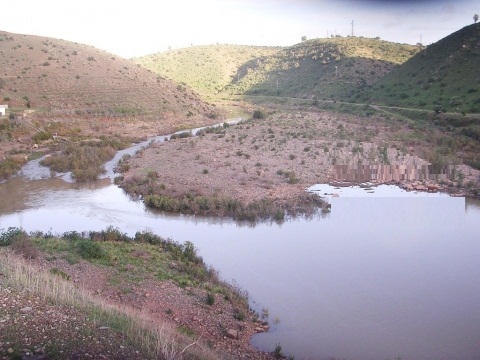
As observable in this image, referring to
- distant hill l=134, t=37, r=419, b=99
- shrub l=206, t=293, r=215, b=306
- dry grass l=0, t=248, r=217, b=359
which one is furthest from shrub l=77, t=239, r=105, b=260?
distant hill l=134, t=37, r=419, b=99

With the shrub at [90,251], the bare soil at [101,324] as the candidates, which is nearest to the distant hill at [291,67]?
the shrub at [90,251]

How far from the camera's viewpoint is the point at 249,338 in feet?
32.0

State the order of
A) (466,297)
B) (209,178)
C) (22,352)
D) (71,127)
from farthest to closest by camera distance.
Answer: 1. (71,127)
2. (209,178)
3. (466,297)
4. (22,352)

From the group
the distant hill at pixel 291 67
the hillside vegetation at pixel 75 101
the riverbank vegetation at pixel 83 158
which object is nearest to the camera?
the riverbank vegetation at pixel 83 158

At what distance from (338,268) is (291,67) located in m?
73.4

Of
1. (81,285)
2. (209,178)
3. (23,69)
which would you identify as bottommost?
(81,285)

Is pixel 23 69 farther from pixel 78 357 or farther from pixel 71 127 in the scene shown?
pixel 78 357

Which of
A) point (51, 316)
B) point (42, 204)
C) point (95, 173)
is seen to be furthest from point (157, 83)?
point (51, 316)

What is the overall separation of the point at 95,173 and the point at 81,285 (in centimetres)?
1565

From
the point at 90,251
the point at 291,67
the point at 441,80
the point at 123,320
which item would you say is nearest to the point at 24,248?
the point at 90,251

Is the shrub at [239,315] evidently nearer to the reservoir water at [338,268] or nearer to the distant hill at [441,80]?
the reservoir water at [338,268]

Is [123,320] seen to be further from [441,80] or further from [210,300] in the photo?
[441,80]

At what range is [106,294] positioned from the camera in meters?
10.5

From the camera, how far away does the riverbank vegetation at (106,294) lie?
639cm
